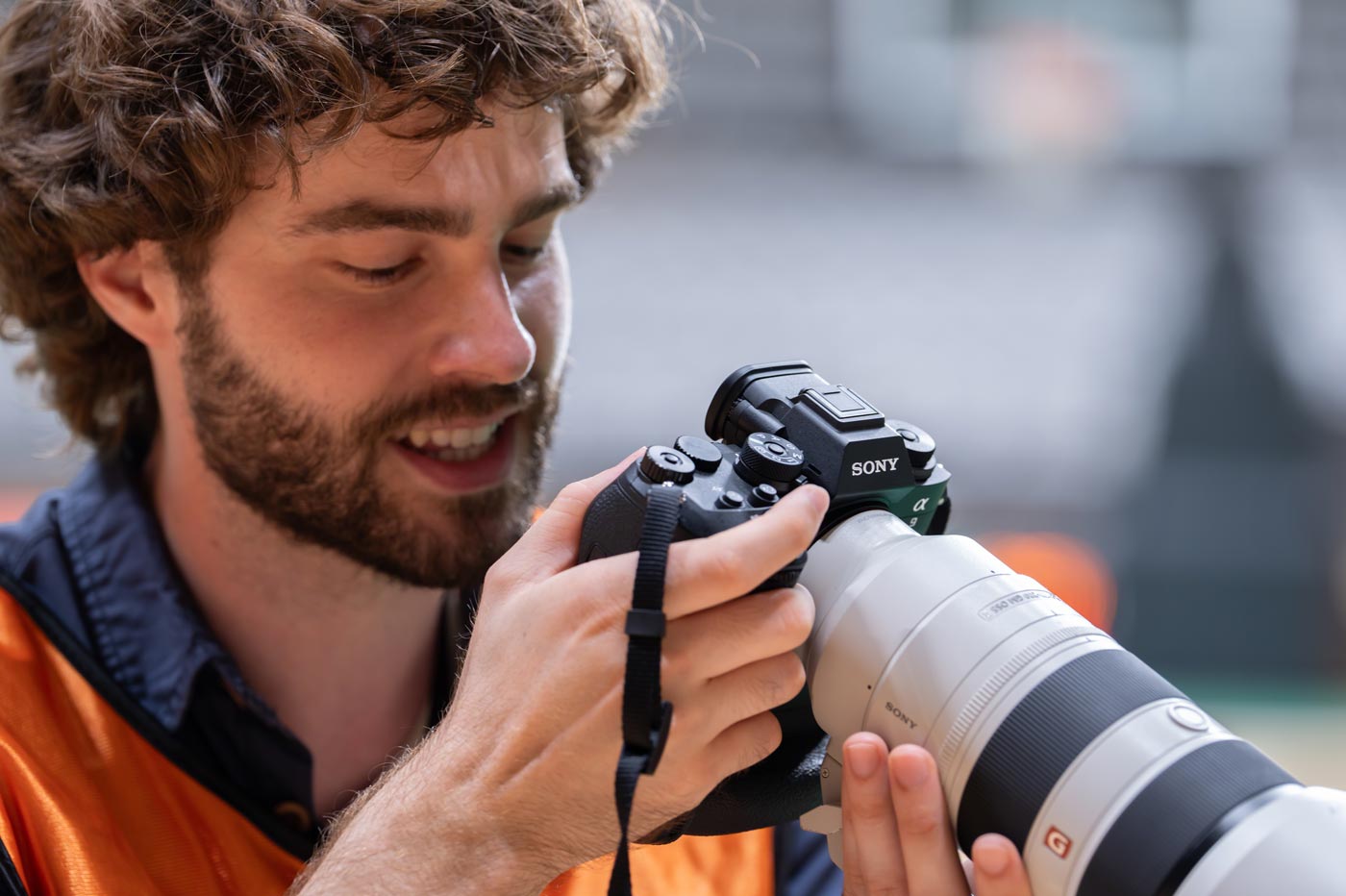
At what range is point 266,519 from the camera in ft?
3.51

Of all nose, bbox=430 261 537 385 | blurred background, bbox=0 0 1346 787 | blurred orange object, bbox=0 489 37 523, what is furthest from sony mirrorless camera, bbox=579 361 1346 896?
blurred orange object, bbox=0 489 37 523

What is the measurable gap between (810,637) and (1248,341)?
3.73 m

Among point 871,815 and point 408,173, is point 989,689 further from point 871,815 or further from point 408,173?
point 408,173

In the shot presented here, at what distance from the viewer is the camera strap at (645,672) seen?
65 centimetres

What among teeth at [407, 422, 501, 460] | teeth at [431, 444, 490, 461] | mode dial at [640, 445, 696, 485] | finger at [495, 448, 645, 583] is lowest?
teeth at [431, 444, 490, 461]

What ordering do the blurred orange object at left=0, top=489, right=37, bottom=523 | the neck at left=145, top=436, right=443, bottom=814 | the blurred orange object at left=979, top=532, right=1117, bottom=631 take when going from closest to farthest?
the neck at left=145, top=436, right=443, bottom=814
the blurred orange object at left=979, top=532, right=1117, bottom=631
the blurred orange object at left=0, top=489, right=37, bottom=523

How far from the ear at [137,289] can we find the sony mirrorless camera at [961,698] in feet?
1.66

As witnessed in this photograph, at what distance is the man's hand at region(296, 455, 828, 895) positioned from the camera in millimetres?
673

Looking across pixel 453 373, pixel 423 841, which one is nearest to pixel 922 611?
pixel 423 841

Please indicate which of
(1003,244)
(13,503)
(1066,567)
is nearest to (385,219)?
(1066,567)

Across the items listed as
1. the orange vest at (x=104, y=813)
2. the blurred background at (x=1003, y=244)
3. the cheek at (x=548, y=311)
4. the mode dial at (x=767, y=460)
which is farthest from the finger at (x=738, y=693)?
the blurred background at (x=1003, y=244)

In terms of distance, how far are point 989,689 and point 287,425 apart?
0.59 meters

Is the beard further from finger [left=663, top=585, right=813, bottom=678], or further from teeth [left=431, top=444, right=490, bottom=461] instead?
finger [left=663, top=585, right=813, bottom=678]

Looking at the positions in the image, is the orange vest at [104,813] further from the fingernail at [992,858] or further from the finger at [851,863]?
the fingernail at [992,858]
